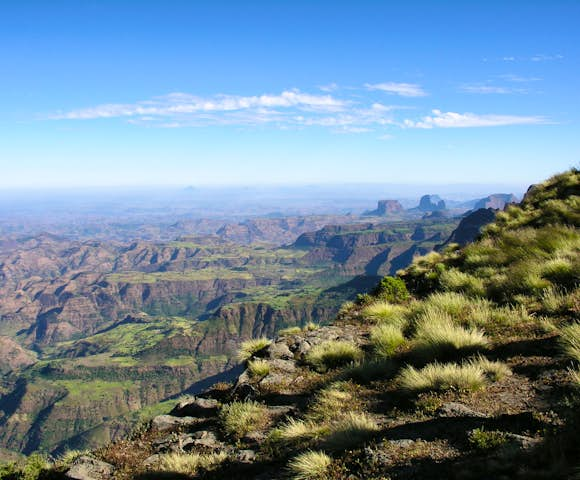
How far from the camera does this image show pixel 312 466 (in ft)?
21.7

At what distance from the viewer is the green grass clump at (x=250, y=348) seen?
1608cm

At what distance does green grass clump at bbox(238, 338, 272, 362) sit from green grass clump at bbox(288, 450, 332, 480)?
30.4 ft

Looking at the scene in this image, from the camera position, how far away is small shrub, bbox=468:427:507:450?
19.5 feet

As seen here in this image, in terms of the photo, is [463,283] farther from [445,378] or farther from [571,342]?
[445,378]

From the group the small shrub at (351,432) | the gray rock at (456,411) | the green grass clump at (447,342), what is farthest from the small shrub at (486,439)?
the green grass clump at (447,342)

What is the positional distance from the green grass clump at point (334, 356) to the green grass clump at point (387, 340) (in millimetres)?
670

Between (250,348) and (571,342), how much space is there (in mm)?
11727

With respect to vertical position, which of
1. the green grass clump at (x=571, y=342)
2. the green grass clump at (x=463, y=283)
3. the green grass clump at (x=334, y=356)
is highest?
the green grass clump at (x=571, y=342)

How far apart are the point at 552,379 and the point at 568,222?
17.7m

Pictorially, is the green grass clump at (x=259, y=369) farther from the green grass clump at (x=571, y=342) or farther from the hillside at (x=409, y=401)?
the green grass clump at (x=571, y=342)

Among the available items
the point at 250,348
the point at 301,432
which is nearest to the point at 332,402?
the point at 301,432

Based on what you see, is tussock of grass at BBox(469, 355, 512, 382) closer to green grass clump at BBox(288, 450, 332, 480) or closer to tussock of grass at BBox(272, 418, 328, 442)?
tussock of grass at BBox(272, 418, 328, 442)

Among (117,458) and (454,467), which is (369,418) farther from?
(117,458)

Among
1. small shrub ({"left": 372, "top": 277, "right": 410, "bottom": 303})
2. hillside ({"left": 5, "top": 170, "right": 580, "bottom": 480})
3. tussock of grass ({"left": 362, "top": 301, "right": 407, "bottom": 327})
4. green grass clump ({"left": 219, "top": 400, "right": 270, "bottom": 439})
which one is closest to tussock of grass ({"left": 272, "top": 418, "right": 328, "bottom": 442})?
hillside ({"left": 5, "top": 170, "right": 580, "bottom": 480})
